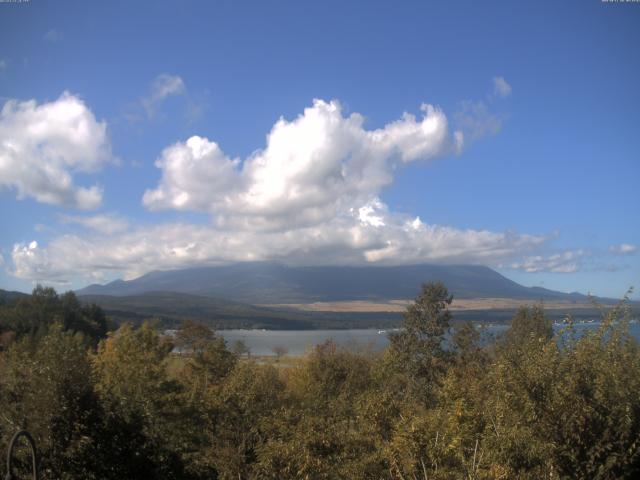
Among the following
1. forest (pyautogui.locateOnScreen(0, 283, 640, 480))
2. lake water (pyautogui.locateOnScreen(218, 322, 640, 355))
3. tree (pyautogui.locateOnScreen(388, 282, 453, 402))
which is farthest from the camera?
lake water (pyautogui.locateOnScreen(218, 322, 640, 355))

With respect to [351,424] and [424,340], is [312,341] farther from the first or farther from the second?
[351,424]

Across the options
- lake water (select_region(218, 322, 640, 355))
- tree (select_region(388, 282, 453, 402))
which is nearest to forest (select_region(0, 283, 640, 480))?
lake water (select_region(218, 322, 640, 355))

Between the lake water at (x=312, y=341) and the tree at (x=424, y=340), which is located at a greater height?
the tree at (x=424, y=340)

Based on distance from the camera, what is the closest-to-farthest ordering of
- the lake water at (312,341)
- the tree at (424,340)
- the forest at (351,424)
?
the forest at (351,424) → the tree at (424,340) → the lake water at (312,341)

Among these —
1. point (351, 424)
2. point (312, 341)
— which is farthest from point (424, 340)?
point (312, 341)

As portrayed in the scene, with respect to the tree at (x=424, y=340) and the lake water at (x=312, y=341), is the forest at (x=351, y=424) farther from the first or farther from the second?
the tree at (x=424, y=340)

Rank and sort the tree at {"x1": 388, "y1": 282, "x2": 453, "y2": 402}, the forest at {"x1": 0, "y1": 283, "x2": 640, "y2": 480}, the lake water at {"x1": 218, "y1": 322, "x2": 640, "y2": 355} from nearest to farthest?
the forest at {"x1": 0, "y1": 283, "x2": 640, "y2": 480}
the tree at {"x1": 388, "y1": 282, "x2": 453, "y2": 402}
the lake water at {"x1": 218, "y1": 322, "x2": 640, "y2": 355}

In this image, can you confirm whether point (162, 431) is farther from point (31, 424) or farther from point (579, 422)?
point (579, 422)

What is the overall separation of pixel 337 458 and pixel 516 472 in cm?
550

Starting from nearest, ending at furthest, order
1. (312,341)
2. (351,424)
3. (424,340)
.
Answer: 1. (351,424)
2. (424,340)
3. (312,341)

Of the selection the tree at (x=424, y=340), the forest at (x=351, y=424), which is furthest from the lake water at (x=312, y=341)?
the forest at (x=351, y=424)

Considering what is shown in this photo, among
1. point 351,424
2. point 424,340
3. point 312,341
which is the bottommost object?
point 312,341

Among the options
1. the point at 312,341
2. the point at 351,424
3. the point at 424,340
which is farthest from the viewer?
the point at 312,341

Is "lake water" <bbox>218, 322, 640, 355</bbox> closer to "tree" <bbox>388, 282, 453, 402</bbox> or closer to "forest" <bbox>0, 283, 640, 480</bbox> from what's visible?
"tree" <bbox>388, 282, 453, 402</bbox>
